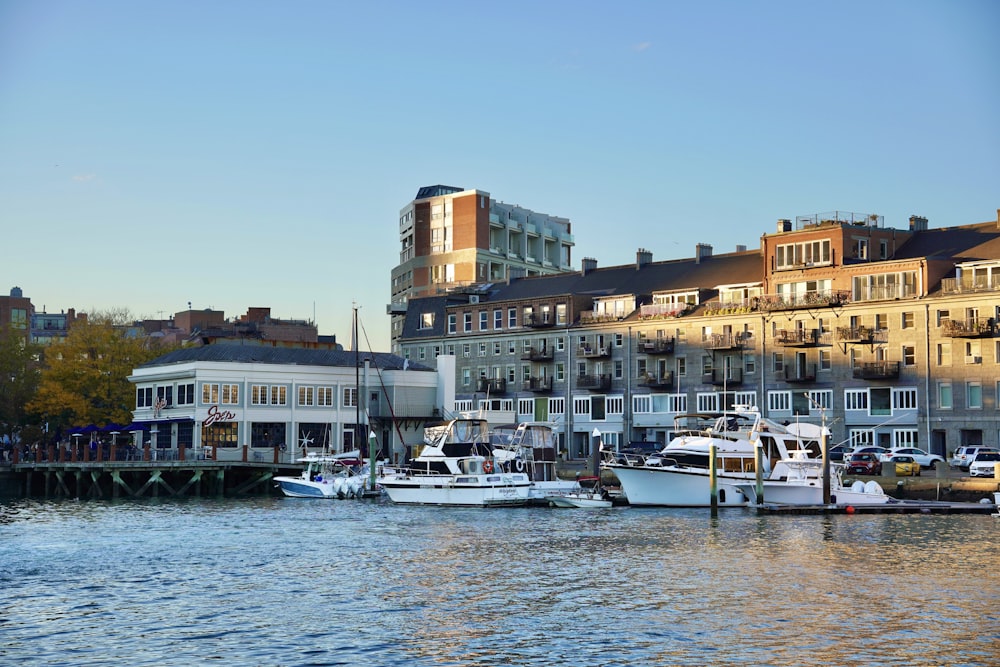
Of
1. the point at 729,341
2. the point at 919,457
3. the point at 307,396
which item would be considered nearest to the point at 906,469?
the point at 919,457

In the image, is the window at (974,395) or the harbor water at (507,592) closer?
the harbor water at (507,592)

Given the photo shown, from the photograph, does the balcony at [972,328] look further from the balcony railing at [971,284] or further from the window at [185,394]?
the window at [185,394]

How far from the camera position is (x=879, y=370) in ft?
324

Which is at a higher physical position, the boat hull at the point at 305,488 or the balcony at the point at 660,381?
the balcony at the point at 660,381

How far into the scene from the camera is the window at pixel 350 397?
10631 cm

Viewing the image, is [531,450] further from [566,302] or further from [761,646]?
[761,646]

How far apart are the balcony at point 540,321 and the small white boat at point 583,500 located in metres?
47.1

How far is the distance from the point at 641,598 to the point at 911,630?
8329 millimetres

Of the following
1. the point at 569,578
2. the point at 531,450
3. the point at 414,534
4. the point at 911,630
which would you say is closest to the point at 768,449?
the point at 531,450

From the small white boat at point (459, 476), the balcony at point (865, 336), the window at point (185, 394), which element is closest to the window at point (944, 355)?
the balcony at point (865, 336)

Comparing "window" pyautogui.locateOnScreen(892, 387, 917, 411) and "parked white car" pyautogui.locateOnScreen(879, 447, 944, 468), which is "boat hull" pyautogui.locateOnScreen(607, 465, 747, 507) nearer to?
"parked white car" pyautogui.locateOnScreen(879, 447, 944, 468)

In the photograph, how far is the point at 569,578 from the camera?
43.4 m

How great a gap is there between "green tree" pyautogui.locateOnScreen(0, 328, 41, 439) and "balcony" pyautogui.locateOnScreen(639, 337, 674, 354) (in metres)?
56.5

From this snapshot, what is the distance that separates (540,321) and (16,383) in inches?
2019
